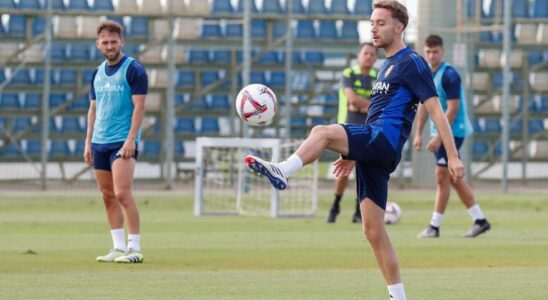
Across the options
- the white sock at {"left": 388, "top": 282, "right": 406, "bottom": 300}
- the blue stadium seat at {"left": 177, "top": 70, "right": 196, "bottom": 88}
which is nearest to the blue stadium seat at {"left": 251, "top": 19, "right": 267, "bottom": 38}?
the blue stadium seat at {"left": 177, "top": 70, "right": 196, "bottom": 88}

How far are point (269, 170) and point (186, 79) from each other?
73.6 feet

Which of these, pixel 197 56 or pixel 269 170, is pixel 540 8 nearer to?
pixel 197 56

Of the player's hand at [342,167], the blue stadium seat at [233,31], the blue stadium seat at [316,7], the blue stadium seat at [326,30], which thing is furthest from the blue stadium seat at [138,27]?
the player's hand at [342,167]

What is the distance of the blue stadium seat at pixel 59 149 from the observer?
27.9 metres

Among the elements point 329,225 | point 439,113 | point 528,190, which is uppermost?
point 439,113

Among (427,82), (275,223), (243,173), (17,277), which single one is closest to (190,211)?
(243,173)

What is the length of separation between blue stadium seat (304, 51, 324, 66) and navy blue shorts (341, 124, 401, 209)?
72.3ft

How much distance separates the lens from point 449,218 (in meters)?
20.2

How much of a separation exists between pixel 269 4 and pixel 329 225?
12389 millimetres

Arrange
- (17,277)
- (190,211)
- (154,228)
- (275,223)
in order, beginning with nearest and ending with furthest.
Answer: (17,277) → (154,228) → (275,223) → (190,211)

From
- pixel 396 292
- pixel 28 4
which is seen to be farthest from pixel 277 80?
pixel 396 292

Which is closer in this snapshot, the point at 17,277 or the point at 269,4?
the point at 17,277

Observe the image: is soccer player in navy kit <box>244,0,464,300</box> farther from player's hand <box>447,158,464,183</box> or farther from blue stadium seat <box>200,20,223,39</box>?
blue stadium seat <box>200,20,223,39</box>

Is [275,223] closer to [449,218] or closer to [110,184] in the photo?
[449,218]
